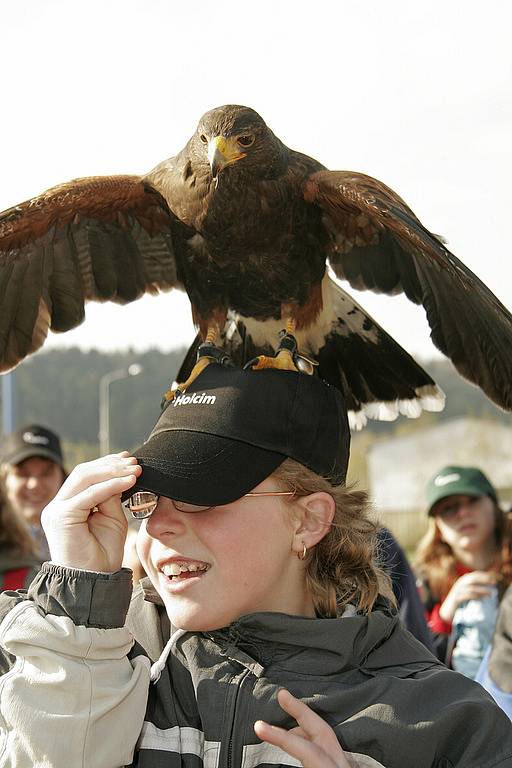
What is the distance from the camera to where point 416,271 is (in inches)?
110

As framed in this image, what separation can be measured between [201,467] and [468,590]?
292 centimetres

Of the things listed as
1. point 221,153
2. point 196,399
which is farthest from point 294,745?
point 221,153

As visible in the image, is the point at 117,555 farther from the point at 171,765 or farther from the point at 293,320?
the point at 293,320

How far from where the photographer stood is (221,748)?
1.66 meters

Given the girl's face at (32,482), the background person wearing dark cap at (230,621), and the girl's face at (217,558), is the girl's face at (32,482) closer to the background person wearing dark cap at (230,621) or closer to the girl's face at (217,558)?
the background person wearing dark cap at (230,621)

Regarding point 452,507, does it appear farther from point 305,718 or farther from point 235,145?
point 305,718

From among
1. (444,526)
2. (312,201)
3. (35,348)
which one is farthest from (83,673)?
(444,526)

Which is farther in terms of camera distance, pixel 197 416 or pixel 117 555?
pixel 197 416

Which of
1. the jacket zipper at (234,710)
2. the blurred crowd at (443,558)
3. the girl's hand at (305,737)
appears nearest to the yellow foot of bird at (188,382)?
the jacket zipper at (234,710)

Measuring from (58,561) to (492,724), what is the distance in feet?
2.67

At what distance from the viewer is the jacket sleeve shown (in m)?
1.57

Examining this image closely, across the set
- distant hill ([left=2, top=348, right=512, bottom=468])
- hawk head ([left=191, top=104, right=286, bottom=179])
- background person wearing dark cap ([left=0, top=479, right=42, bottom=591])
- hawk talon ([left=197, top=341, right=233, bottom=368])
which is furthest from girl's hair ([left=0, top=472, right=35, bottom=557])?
distant hill ([left=2, top=348, right=512, bottom=468])

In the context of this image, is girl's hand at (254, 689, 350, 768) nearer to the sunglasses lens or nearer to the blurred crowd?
the sunglasses lens

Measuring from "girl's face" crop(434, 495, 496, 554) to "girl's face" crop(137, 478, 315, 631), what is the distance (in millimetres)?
3209
